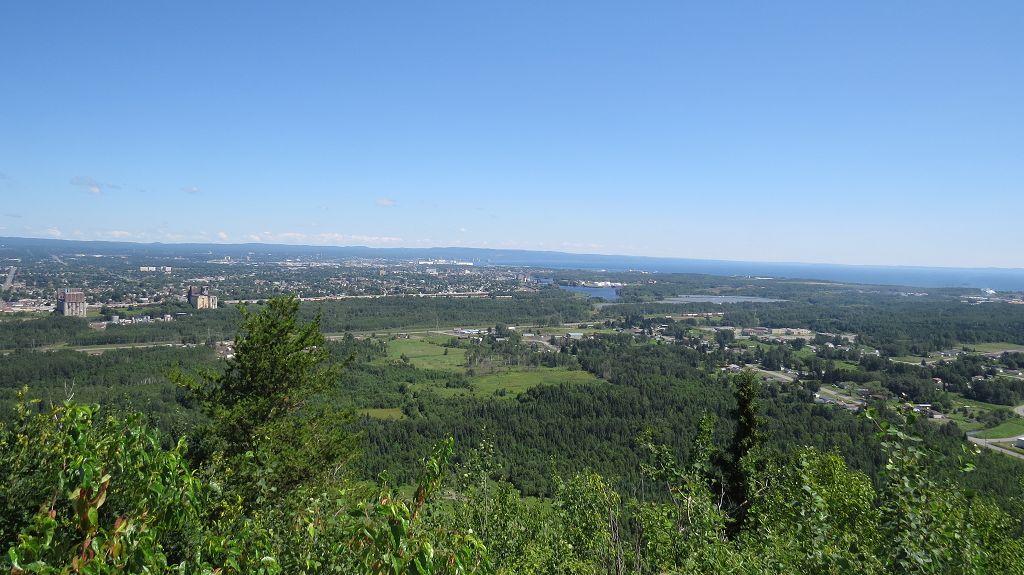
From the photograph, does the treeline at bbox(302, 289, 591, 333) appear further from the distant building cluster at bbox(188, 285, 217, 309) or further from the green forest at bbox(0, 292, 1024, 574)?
the green forest at bbox(0, 292, 1024, 574)

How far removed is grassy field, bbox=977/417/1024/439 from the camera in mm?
38312

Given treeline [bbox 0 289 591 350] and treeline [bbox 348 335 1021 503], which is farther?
treeline [bbox 0 289 591 350]

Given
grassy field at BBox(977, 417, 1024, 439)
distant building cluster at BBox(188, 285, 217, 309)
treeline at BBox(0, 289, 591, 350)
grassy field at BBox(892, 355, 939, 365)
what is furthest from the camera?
distant building cluster at BBox(188, 285, 217, 309)

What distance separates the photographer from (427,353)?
6938cm

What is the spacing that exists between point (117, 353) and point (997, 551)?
68.4 meters

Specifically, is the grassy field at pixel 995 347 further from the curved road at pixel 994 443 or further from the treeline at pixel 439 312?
the treeline at pixel 439 312

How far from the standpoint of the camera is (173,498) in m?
2.64

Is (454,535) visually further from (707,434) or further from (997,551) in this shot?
(707,434)

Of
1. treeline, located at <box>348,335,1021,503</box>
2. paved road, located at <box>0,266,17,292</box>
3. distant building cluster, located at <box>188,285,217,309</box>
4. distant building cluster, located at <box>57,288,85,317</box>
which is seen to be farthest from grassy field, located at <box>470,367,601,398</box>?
Answer: paved road, located at <box>0,266,17,292</box>

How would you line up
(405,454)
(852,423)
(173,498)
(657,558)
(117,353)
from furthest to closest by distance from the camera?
(117,353) < (852,423) < (405,454) < (657,558) < (173,498)

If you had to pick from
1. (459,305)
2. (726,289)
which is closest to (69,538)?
(459,305)

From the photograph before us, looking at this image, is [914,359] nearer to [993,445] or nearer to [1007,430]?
[1007,430]

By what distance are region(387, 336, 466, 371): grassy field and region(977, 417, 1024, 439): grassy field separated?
4682 cm

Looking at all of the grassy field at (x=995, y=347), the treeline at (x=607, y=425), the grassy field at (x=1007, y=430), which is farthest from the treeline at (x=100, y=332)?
the grassy field at (x=995, y=347)
